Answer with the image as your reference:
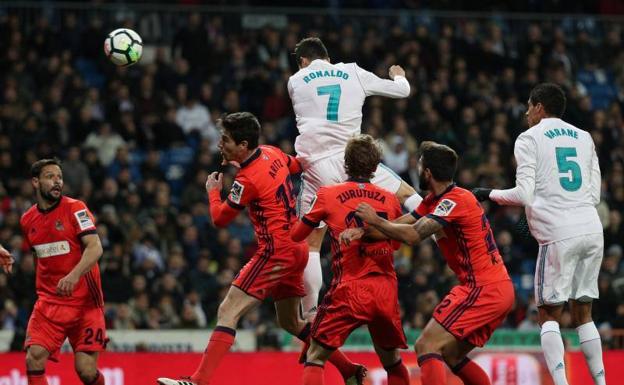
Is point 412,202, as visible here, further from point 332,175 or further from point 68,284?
point 68,284

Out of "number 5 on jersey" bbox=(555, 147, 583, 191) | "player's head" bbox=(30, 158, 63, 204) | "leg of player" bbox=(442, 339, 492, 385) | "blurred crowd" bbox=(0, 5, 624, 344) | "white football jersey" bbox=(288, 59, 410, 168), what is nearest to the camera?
"leg of player" bbox=(442, 339, 492, 385)

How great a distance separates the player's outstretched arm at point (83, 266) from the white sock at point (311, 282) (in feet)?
5.75

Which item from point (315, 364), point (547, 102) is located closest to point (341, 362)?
point (315, 364)

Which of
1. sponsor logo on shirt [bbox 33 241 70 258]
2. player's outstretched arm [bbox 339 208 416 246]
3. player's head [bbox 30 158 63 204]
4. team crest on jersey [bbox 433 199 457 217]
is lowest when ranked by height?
sponsor logo on shirt [bbox 33 241 70 258]

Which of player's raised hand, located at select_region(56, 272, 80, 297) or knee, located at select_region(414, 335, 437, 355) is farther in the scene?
player's raised hand, located at select_region(56, 272, 80, 297)

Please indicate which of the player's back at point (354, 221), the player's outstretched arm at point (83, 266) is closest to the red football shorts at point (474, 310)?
the player's back at point (354, 221)

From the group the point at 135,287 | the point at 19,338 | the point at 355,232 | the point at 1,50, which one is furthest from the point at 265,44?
the point at 355,232

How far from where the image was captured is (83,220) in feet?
33.1

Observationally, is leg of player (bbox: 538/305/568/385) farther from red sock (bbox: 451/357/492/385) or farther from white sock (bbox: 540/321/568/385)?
red sock (bbox: 451/357/492/385)

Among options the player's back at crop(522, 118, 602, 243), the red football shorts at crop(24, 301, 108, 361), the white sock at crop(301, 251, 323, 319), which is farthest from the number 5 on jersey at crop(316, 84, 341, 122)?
the red football shorts at crop(24, 301, 108, 361)

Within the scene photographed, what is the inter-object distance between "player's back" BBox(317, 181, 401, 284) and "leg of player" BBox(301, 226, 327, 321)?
48.0 inches

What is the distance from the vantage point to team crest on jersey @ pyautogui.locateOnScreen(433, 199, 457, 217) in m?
8.83

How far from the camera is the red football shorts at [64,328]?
32.8ft

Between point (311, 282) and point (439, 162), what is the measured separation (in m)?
1.92
